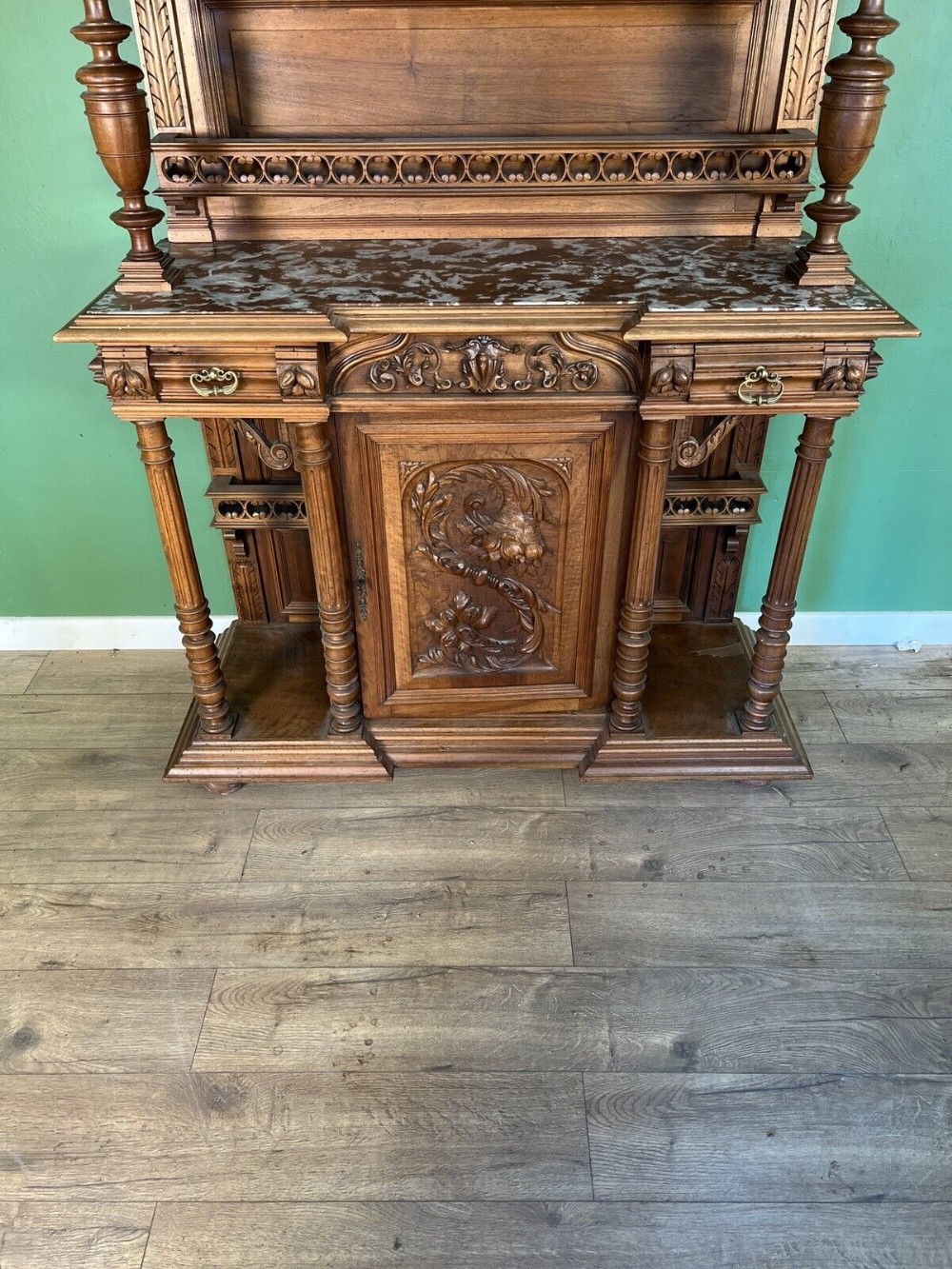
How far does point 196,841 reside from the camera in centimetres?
197

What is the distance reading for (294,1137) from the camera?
1.48m

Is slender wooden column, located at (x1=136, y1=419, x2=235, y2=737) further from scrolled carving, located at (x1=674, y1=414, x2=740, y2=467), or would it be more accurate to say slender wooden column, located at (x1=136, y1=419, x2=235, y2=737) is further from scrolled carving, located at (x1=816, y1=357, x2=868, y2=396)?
scrolled carving, located at (x1=816, y1=357, x2=868, y2=396)

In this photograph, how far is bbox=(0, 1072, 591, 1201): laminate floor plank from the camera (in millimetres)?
1422

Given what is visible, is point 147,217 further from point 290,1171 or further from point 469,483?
point 290,1171

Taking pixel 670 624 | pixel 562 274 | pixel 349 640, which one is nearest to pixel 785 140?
pixel 562 274

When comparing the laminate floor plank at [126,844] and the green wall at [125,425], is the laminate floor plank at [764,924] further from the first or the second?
the green wall at [125,425]

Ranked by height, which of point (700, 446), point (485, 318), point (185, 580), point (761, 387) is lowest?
point (185, 580)

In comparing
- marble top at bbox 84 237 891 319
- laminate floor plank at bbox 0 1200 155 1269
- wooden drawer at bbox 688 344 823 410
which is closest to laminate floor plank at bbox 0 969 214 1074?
laminate floor plank at bbox 0 1200 155 1269

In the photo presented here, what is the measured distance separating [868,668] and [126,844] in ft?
6.16

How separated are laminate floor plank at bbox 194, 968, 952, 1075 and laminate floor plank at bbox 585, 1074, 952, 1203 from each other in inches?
1.3

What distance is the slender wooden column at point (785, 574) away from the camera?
1.74 meters

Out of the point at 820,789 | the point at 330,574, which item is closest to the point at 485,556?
the point at 330,574

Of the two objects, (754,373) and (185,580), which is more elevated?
(754,373)

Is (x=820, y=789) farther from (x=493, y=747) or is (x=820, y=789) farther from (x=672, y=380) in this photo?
(x=672, y=380)
